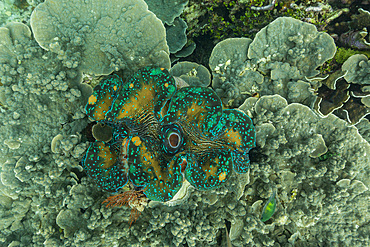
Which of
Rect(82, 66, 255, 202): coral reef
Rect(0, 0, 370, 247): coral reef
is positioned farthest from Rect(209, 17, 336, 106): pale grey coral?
Rect(82, 66, 255, 202): coral reef

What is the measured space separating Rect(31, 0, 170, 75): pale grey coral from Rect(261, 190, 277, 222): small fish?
5.96 ft

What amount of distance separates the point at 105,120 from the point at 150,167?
28.0 inches

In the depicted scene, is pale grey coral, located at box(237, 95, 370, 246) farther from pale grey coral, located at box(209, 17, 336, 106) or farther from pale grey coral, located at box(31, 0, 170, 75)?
pale grey coral, located at box(31, 0, 170, 75)

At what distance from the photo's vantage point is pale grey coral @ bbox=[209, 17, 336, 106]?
2135 millimetres

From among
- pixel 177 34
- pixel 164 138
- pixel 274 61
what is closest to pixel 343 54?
pixel 274 61

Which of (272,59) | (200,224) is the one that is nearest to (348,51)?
(272,59)

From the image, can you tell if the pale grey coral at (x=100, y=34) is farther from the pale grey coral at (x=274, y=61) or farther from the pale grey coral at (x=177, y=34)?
the pale grey coral at (x=274, y=61)

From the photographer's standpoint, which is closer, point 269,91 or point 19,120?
point 19,120

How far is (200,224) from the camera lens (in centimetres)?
198

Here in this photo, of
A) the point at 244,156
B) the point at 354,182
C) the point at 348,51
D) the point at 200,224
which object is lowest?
the point at 200,224

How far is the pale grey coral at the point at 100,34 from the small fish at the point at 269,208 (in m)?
1.82

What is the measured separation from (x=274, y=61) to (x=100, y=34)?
197cm

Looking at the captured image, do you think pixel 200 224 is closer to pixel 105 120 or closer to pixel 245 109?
pixel 245 109

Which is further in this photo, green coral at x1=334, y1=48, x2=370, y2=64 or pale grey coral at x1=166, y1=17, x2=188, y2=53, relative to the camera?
pale grey coral at x1=166, y1=17, x2=188, y2=53
